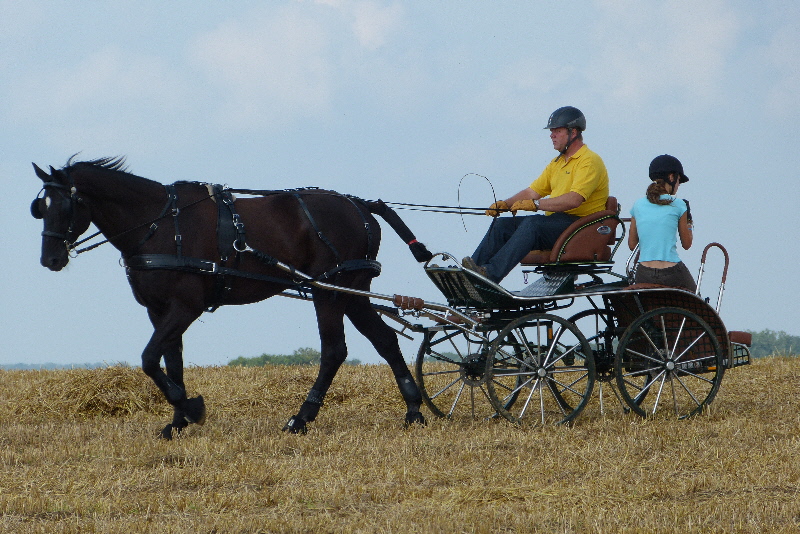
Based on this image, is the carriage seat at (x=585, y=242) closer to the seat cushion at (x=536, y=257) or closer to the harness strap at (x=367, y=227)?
the seat cushion at (x=536, y=257)

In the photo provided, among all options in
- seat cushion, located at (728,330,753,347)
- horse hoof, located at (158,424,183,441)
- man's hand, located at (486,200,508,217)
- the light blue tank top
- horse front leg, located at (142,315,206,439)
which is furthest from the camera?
seat cushion, located at (728,330,753,347)

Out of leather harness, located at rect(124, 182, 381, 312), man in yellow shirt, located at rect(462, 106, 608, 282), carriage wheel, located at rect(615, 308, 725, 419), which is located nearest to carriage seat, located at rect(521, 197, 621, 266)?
man in yellow shirt, located at rect(462, 106, 608, 282)

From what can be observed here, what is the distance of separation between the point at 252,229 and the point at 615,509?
402 centimetres

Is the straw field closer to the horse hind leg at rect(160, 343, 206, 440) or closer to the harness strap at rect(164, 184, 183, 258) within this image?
the horse hind leg at rect(160, 343, 206, 440)

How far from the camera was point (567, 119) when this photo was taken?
8242 millimetres

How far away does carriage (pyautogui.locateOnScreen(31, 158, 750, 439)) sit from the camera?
24.3ft

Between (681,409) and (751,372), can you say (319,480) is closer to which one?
(681,409)

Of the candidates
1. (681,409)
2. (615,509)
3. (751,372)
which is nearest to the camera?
(615,509)

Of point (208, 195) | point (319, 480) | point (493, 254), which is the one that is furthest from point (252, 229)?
point (319, 480)

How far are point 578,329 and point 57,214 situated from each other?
4.36 meters

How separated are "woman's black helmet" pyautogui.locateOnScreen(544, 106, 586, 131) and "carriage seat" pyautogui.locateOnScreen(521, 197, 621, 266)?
834 millimetres

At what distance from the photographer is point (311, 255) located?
317 inches

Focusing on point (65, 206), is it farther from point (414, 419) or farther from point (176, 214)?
point (414, 419)

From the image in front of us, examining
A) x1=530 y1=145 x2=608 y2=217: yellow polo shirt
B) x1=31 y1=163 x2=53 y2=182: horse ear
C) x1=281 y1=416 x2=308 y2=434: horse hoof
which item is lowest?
x1=281 y1=416 x2=308 y2=434: horse hoof
